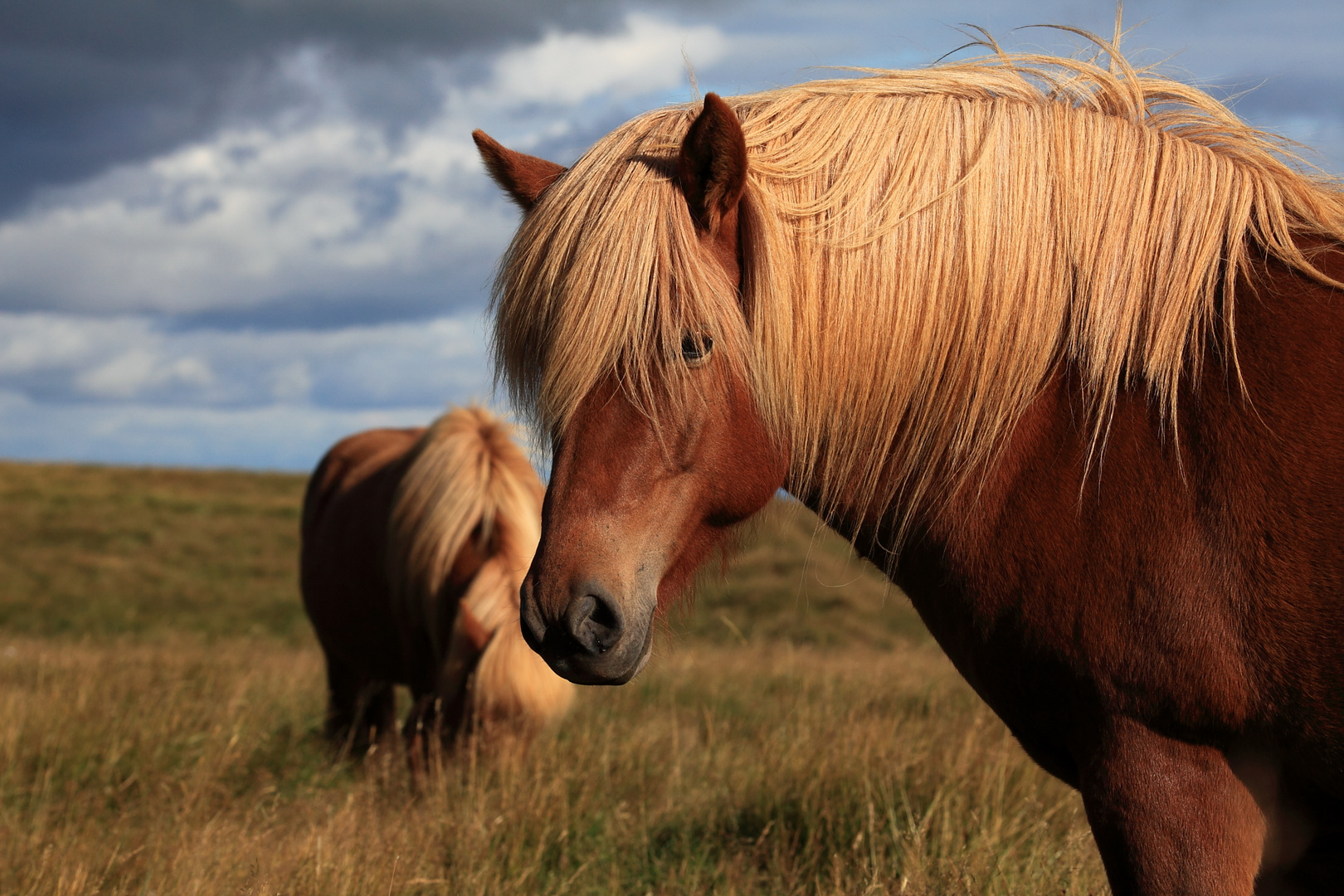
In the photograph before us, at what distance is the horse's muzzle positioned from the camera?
1.70m

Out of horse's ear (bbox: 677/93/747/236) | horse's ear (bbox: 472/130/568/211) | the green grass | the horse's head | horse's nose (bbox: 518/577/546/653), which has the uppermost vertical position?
horse's ear (bbox: 472/130/568/211)

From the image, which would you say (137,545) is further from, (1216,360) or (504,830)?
(1216,360)

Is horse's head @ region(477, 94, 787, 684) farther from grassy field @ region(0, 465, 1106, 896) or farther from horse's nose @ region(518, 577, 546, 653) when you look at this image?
grassy field @ region(0, 465, 1106, 896)

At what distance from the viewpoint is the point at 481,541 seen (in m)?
4.93

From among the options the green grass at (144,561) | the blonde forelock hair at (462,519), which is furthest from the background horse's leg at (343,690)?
the green grass at (144,561)

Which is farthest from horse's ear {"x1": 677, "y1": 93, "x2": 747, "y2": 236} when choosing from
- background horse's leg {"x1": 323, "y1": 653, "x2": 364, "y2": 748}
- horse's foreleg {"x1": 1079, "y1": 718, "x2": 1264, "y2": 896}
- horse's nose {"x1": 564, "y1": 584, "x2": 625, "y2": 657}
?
background horse's leg {"x1": 323, "y1": 653, "x2": 364, "y2": 748}

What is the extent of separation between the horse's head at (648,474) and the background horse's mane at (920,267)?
32 millimetres

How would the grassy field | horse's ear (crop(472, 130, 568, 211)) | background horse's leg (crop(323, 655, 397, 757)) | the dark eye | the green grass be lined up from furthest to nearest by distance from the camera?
the green grass, background horse's leg (crop(323, 655, 397, 757)), the grassy field, horse's ear (crop(472, 130, 568, 211)), the dark eye

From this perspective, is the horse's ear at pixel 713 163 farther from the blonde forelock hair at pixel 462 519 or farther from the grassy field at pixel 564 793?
the blonde forelock hair at pixel 462 519

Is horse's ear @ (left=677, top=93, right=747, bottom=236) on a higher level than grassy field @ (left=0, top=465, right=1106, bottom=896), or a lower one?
higher

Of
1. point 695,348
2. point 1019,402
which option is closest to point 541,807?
point 695,348

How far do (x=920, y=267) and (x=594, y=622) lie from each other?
0.95m

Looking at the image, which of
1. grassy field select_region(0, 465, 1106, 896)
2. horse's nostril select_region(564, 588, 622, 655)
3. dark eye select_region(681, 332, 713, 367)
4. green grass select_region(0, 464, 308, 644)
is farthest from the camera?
green grass select_region(0, 464, 308, 644)

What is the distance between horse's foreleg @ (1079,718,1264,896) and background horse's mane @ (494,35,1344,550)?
22.7 inches
